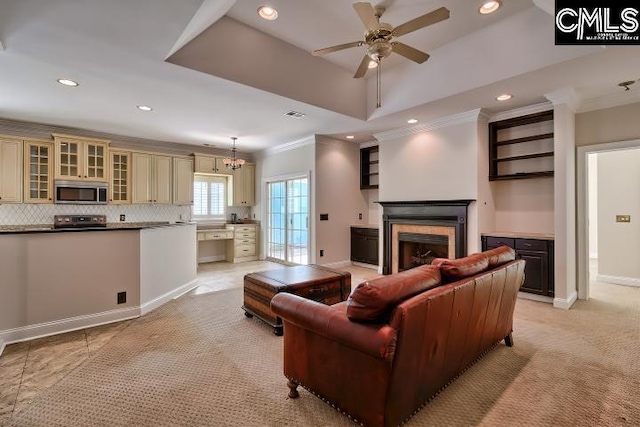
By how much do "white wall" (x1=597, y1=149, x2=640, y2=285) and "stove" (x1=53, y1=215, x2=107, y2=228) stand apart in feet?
28.1

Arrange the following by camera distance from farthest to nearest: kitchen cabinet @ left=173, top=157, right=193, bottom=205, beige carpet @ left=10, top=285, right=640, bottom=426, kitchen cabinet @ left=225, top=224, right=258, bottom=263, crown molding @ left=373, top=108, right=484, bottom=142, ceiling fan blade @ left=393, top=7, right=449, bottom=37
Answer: kitchen cabinet @ left=225, top=224, right=258, bottom=263, kitchen cabinet @ left=173, top=157, right=193, bottom=205, crown molding @ left=373, top=108, right=484, bottom=142, ceiling fan blade @ left=393, top=7, right=449, bottom=37, beige carpet @ left=10, top=285, right=640, bottom=426

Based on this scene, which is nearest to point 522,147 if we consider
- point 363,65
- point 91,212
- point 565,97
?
point 565,97

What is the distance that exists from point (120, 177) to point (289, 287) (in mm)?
4925

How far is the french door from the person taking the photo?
6.45 meters

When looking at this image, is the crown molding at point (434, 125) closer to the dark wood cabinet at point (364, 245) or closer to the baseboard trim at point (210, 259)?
the dark wood cabinet at point (364, 245)

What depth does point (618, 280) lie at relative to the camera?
4.91 m

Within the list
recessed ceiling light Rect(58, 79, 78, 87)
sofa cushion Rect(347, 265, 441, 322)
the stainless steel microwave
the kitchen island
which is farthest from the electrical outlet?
the stainless steel microwave

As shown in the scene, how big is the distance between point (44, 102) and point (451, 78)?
5531 mm

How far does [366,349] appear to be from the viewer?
1.52 m

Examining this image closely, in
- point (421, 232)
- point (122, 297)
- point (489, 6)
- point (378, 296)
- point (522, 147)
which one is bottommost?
point (122, 297)

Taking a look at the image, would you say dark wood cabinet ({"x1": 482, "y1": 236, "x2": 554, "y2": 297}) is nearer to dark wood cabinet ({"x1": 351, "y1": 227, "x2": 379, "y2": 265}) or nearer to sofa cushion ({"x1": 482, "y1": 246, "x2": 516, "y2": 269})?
sofa cushion ({"x1": 482, "y1": 246, "x2": 516, "y2": 269})

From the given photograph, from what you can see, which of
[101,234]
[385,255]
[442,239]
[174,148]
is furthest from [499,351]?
[174,148]

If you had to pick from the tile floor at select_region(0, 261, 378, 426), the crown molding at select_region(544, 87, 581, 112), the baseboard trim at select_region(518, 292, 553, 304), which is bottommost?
the tile floor at select_region(0, 261, 378, 426)

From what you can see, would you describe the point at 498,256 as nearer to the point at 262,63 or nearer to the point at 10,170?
the point at 262,63
